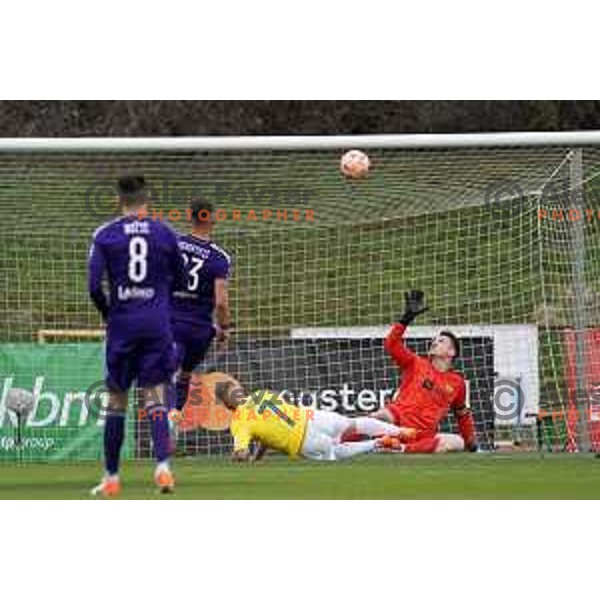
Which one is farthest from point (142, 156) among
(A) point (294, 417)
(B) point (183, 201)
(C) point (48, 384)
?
(A) point (294, 417)

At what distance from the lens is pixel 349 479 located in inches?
520

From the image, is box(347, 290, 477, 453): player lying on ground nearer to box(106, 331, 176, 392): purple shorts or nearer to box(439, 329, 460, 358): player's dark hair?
box(439, 329, 460, 358): player's dark hair

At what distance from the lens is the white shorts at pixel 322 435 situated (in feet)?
50.1

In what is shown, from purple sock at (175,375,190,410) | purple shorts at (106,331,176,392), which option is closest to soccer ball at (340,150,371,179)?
purple sock at (175,375,190,410)

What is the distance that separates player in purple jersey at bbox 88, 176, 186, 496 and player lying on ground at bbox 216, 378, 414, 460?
274 centimetres

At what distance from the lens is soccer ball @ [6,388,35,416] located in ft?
55.6

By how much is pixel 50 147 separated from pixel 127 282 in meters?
3.75

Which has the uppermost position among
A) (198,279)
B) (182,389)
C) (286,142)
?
(286,142)

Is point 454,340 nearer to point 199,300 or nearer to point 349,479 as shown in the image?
point 199,300

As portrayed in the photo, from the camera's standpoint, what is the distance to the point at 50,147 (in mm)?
15383

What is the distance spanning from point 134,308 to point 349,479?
2144 millimetres

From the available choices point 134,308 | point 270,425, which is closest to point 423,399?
point 270,425

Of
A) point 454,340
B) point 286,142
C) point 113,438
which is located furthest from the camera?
point 454,340

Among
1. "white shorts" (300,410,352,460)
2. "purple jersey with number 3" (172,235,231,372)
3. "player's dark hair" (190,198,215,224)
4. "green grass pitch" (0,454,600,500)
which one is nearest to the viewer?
"green grass pitch" (0,454,600,500)
